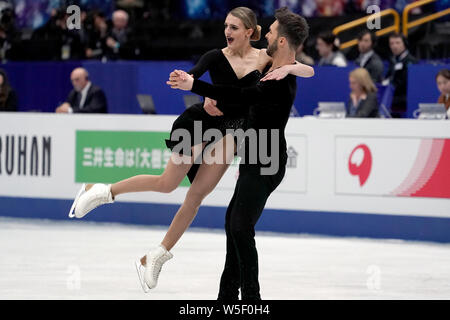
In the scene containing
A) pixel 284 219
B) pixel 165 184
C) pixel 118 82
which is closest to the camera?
pixel 165 184

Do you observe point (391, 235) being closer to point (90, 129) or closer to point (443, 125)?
point (443, 125)

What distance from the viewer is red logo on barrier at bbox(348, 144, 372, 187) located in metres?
9.45

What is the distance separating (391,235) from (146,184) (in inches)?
146

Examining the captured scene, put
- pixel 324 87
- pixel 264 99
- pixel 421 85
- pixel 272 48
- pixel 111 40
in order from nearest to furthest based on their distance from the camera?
pixel 264 99 → pixel 272 48 → pixel 421 85 → pixel 324 87 → pixel 111 40

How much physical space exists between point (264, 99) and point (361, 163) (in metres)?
4.22

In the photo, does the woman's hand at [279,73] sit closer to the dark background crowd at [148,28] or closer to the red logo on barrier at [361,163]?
the red logo on barrier at [361,163]

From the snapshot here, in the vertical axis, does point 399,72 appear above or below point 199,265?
above

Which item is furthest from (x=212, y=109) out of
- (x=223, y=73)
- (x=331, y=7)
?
(x=331, y=7)

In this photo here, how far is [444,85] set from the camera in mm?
9797

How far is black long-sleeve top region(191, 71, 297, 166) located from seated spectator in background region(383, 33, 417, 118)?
5.32 metres

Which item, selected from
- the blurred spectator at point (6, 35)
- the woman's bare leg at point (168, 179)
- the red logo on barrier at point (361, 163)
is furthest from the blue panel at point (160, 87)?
the woman's bare leg at point (168, 179)

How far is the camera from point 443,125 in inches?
362

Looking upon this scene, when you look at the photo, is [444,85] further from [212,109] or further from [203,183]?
[203,183]

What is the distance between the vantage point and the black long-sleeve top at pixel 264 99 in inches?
210
